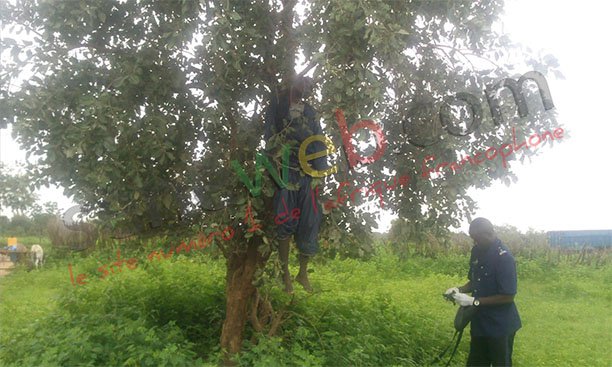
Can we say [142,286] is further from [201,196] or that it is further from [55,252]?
[55,252]

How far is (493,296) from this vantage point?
5.00 m

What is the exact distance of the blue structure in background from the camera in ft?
54.0

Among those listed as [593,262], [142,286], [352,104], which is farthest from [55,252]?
[593,262]

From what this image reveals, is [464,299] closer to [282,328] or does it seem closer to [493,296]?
[493,296]

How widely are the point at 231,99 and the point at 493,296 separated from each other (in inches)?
126

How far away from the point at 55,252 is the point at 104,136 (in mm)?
10201

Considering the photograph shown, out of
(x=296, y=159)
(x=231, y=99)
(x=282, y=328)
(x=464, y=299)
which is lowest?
(x=282, y=328)

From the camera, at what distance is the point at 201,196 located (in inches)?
230

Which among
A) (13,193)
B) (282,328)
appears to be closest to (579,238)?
(282,328)

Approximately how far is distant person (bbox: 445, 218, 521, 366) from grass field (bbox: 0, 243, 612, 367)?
→ 1271mm

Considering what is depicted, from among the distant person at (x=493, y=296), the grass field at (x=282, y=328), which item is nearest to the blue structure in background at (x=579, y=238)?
the grass field at (x=282, y=328)

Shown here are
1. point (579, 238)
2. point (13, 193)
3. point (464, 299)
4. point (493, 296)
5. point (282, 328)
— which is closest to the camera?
point (493, 296)

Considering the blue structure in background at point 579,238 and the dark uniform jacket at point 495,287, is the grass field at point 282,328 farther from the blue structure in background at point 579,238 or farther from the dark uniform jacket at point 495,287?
the blue structure in background at point 579,238

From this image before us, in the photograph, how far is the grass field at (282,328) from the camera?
569 centimetres
